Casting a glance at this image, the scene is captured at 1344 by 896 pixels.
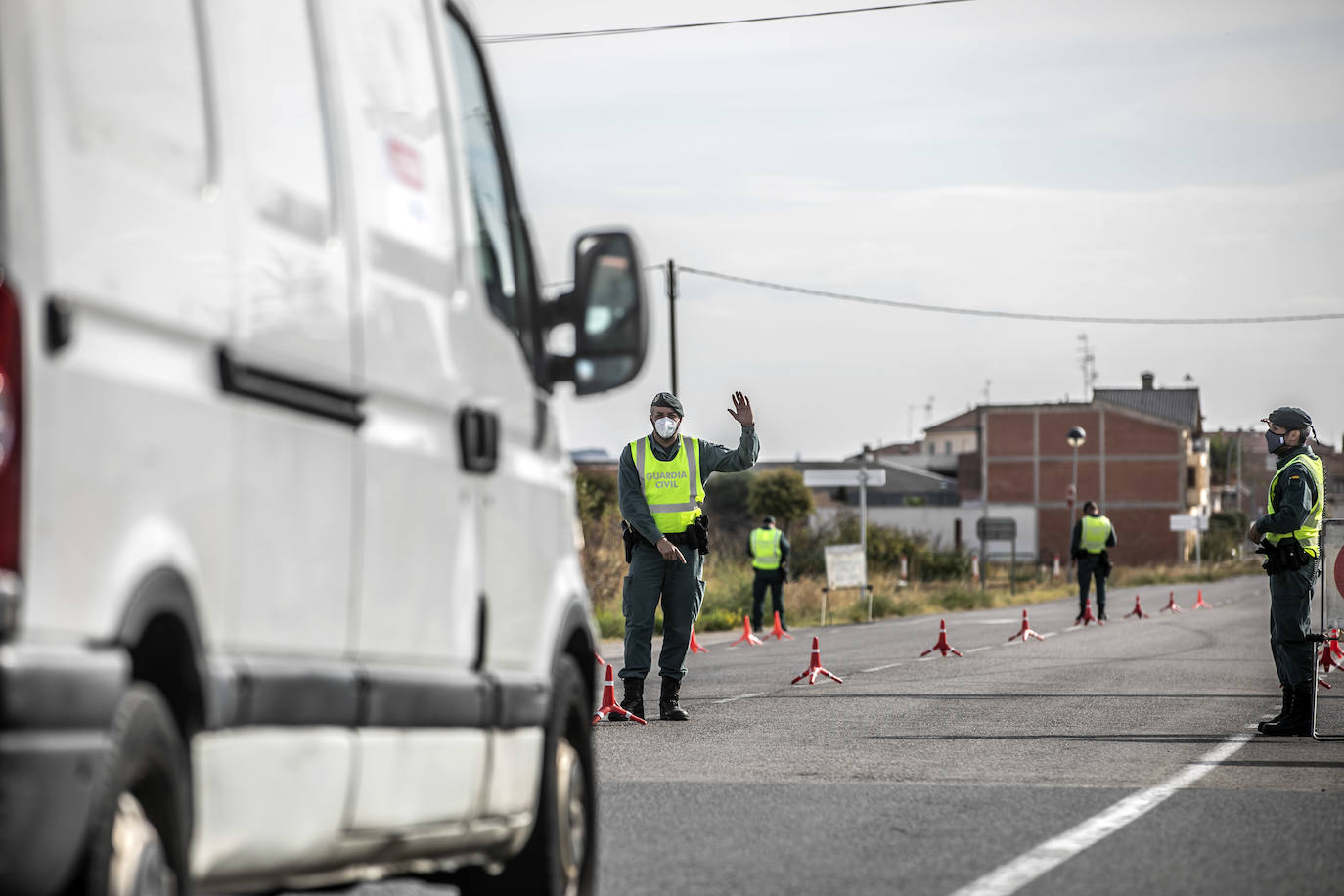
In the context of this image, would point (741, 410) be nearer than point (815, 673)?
Yes

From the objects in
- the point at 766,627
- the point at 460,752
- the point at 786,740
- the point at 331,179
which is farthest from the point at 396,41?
the point at 766,627

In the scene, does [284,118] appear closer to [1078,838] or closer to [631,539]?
[1078,838]

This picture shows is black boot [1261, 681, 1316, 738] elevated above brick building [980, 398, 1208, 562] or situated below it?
below

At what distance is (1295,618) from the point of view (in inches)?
472

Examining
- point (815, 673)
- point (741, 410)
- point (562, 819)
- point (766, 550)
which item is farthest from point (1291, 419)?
point (766, 550)

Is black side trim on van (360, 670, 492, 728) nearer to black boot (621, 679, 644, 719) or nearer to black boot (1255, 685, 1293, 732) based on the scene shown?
black boot (621, 679, 644, 719)

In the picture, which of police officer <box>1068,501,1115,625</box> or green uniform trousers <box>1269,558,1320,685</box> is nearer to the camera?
green uniform trousers <box>1269,558,1320,685</box>

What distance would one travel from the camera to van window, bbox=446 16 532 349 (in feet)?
17.4

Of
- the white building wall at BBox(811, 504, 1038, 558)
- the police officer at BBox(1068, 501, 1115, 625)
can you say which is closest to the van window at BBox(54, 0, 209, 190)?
the police officer at BBox(1068, 501, 1115, 625)

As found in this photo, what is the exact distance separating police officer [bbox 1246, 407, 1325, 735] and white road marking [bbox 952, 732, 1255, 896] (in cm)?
160

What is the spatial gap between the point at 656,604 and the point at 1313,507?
406 centimetres

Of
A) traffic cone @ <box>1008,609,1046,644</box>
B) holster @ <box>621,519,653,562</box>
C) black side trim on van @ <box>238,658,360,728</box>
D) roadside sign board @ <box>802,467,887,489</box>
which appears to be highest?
roadside sign board @ <box>802,467,887,489</box>

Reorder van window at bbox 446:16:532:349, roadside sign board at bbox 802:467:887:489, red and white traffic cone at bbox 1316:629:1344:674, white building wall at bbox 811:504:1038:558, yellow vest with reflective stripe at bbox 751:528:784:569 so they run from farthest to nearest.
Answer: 1. white building wall at bbox 811:504:1038:558
2. roadside sign board at bbox 802:467:887:489
3. yellow vest with reflective stripe at bbox 751:528:784:569
4. red and white traffic cone at bbox 1316:629:1344:674
5. van window at bbox 446:16:532:349

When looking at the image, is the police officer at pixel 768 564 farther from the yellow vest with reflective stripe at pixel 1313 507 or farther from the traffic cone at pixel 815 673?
the yellow vest with reflective stripe at pixel 1313 507
